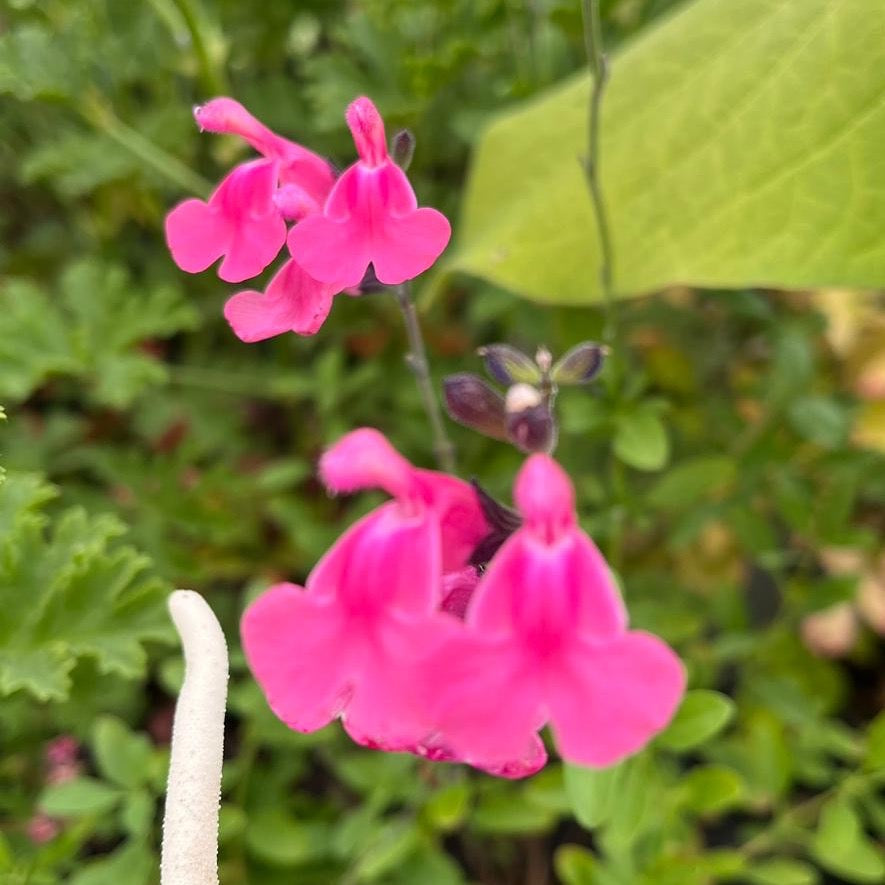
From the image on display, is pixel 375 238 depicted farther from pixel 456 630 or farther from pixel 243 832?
pixel 243 832

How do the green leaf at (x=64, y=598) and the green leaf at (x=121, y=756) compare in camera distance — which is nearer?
the green leaf at (x=64, y=598)

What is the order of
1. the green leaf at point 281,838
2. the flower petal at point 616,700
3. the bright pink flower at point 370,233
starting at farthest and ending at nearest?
1. the green leaf at point 281,838
2. the bright pink flower at point 370,233
3. the flower petal at point 616,700

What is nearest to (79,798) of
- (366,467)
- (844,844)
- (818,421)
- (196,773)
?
(196,773)

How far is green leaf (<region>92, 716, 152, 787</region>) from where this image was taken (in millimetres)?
733

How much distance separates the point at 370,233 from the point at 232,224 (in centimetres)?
9

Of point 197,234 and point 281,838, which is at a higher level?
point 197,234

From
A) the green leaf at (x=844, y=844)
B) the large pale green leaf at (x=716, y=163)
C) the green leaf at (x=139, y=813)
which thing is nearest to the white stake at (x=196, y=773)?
the green leaf at (x=139, y=813)

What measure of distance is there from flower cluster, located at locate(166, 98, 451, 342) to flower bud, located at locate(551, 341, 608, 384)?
12 cm

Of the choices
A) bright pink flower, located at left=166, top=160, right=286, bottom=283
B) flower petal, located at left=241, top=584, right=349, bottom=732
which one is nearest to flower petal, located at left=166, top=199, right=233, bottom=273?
bright pink flower, located at left=166, top=160, right=286, bottom=283

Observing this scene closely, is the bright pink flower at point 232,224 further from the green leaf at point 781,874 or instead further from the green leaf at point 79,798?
the green leaf at point 781,874

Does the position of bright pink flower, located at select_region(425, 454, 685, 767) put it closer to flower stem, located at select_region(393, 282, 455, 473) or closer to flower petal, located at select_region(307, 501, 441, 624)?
flower petal, located at select_region(307, 501, 441, 624)

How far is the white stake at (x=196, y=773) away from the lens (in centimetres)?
40

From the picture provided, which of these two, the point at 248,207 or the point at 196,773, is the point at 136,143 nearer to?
the point at 248,207

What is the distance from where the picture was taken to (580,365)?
0.52 meters
